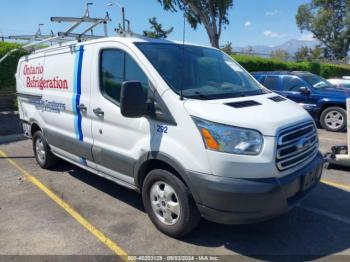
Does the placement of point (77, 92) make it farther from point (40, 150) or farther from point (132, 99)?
point (40, 150)

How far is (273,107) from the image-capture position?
12.5 ft

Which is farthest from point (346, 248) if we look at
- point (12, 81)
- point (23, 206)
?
point (12, 81)

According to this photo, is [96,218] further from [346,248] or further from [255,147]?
[346,248]

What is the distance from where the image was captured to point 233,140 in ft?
10.8

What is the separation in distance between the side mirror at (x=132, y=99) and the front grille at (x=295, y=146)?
1376 millimetres

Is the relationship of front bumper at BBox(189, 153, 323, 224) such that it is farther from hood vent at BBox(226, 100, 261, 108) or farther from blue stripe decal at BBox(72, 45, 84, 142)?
blue stripe decal at BBox(72, 45, 84, 142)

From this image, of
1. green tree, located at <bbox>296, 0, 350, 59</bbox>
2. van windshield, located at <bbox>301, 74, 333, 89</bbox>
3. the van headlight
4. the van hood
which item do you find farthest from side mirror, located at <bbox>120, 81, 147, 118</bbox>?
green tree, located at <bbox>296, 0, 350, 59</bbox>

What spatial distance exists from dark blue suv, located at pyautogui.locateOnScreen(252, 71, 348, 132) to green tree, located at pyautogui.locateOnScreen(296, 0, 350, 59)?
54.1 m

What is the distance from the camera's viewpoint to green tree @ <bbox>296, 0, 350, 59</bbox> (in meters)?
58.9

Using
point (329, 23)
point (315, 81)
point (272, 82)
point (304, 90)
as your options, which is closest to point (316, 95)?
point (304, 90)

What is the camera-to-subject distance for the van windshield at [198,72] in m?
3.90

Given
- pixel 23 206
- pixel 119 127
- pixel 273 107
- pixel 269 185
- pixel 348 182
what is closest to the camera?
pixel 269 185

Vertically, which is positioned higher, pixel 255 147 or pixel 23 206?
pixel 255 147

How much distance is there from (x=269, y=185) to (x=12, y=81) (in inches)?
472
